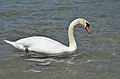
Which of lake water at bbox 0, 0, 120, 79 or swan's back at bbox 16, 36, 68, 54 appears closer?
lake water at bbox 0, 0, 120, 79

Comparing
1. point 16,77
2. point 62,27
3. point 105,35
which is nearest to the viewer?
point 16,77

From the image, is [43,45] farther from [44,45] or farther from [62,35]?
[62,35]

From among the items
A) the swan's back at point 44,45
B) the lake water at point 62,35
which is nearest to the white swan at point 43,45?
the swan's back at point 44,45

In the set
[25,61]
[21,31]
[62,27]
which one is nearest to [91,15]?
[62,27]

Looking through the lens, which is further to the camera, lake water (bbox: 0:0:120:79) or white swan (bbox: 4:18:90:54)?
white swan (bbox: 4:18:90:54)

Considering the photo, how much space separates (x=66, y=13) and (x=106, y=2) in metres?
2.39

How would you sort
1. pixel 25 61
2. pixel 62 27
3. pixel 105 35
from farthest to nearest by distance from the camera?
pixel 62 27 < pixel 105 35 < pixel 25 61

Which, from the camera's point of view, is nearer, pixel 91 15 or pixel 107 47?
pixel 107 47

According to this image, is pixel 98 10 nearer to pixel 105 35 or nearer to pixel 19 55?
pixel 105 35

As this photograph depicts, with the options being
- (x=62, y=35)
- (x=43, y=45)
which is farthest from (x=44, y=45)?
(x=62, y=35)

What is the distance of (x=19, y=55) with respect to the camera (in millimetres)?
9367

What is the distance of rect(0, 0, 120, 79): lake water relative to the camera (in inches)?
324

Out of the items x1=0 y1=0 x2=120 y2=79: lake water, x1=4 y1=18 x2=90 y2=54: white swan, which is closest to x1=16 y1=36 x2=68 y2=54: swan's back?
x1=4 y1=18 x2=90 y2=54: white swan

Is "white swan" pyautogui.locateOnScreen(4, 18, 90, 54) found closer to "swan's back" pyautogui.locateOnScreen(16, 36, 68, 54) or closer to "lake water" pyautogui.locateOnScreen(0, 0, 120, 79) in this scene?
"swan's back" pyautogui.locateOnScreen(16, 36, 68, 54)
